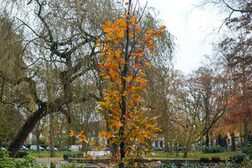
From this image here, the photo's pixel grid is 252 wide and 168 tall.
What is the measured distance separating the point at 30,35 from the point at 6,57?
0.69 metres

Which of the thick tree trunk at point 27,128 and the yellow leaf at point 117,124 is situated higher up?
the thick tree trunk at point 27,128

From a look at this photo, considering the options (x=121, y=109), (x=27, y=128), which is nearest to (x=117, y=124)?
(x=121, y=109)

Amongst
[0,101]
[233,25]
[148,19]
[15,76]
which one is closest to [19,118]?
[0,101]

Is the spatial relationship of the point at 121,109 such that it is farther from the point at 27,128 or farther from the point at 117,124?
the point at 27,128

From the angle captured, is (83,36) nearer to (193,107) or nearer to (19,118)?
(19,118)

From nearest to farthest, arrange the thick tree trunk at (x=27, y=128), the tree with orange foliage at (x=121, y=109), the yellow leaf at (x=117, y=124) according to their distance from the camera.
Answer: the yellow leaf at (x=117, y=124)
the tree with orange foliage at (x=121, y=109)
the thick tree trunk at (x=27, y=128)

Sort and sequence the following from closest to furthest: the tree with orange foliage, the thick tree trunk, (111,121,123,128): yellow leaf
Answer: (111,121,123,128): yellow leaf, the tree with orange foliage, the thick tree trunk

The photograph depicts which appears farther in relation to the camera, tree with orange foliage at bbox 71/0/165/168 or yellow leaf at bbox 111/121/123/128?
tree with orange foliage at bbox 71/0/165/168

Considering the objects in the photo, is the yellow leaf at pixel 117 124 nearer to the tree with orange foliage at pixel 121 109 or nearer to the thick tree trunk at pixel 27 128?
the tree with orange foliage at pixel 121 109

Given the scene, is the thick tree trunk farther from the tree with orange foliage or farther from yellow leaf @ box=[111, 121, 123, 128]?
yellow leaf @ box=[111, 121, 123, 128]

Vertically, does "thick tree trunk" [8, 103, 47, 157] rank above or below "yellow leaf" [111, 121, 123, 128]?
above

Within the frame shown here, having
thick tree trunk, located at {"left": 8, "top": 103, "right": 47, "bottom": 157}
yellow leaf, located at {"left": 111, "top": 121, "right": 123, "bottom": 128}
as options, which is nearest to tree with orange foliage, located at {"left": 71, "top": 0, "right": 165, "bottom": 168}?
yellow leaf, located at {"left": 111, "top": 121, "right": 123, "bottom": 128}

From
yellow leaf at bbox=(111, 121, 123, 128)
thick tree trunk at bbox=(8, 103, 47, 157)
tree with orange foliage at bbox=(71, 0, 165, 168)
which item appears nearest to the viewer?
yellow leaf at bbox=(111, 121, 123, 128)

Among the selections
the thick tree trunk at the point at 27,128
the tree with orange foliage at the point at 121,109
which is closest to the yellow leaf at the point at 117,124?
the tree with orange foliage at the point at 121,109
